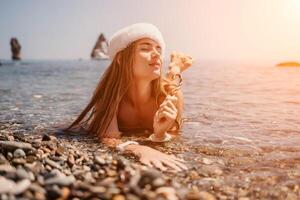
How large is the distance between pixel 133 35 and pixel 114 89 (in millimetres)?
1126

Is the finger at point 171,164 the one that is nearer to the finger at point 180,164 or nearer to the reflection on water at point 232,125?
the finger at point 180,164

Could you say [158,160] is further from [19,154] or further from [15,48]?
[15,48]

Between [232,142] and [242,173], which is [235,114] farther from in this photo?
[242,173]

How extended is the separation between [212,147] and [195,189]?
2.45m

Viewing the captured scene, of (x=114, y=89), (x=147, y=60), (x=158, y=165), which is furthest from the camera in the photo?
(x=114, y=89)

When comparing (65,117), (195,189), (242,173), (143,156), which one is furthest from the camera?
(65,117)

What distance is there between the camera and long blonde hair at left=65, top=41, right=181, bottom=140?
721 centimetres

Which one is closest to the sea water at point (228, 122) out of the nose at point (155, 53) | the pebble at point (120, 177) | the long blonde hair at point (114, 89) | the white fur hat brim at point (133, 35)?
the pebble at point (120, 177)

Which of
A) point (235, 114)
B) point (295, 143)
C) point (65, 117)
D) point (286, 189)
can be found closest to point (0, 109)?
point (65, 117)

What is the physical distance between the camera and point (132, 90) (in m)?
7.57

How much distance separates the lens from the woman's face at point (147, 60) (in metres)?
6.95

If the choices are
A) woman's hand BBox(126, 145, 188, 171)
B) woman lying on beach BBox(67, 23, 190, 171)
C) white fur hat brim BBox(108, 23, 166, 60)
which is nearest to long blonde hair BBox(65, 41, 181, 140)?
woman lying on beach BBox(67, 23, 190, 171)

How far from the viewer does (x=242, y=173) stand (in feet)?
15.9

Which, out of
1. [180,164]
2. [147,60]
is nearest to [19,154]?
[180,164]
